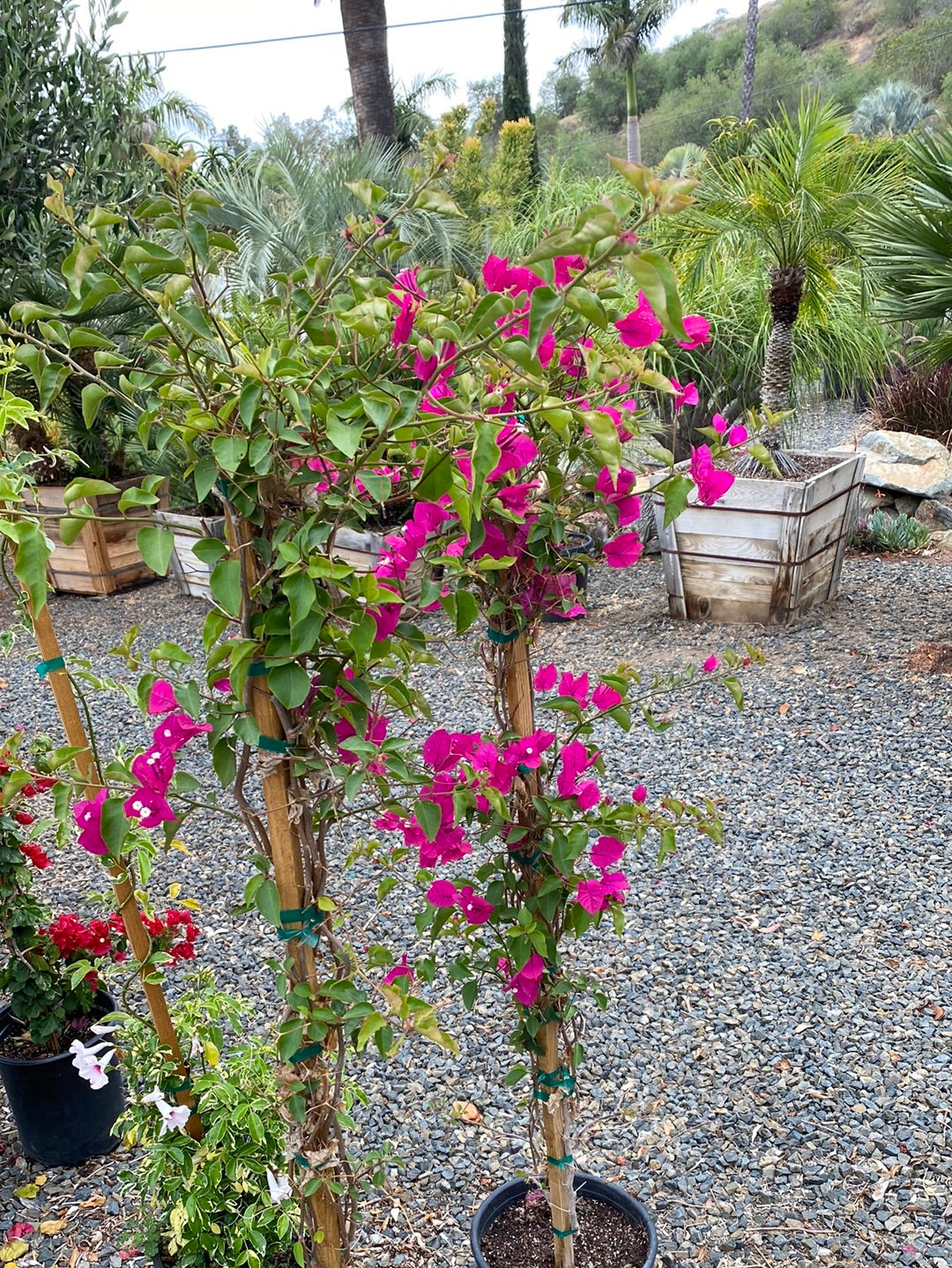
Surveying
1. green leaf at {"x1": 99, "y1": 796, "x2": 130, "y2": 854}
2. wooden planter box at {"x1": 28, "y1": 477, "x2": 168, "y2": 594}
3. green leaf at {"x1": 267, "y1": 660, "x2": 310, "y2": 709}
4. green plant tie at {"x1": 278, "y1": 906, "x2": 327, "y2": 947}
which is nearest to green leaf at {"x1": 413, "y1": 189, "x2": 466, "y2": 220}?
green leaf at {"x1": 267, "y1": 660, "x2": 310, "y2": 709}

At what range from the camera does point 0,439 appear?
1.67m

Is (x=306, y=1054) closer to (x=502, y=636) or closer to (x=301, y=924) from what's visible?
(x=301, y=924)

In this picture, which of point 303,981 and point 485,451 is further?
point 303,981

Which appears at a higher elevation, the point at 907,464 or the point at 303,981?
the point at 303,981

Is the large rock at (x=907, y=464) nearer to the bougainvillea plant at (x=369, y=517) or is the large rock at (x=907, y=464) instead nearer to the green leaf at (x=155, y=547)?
the bougainvillea plant at (x=369, y=517)

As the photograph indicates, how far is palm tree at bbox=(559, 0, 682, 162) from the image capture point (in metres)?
16.9

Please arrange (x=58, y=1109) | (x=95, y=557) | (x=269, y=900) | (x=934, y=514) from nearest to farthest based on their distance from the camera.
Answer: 1. (x=269, y=900)
2. (x=58, y=1109)
3. (x=95, y=557)
4. (x=934, y=514)

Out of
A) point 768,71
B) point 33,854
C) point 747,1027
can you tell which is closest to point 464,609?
point 33,854

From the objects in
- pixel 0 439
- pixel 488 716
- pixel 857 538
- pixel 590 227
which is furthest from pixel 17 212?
pixel 590 227

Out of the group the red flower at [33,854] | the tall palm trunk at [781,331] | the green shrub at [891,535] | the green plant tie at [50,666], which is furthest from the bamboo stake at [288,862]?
the green shrub at [891,535]

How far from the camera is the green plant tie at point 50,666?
5.39 feet

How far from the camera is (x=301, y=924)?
118cm

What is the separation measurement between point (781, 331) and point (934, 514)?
7.77ft

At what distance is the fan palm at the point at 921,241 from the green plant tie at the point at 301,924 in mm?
3900
